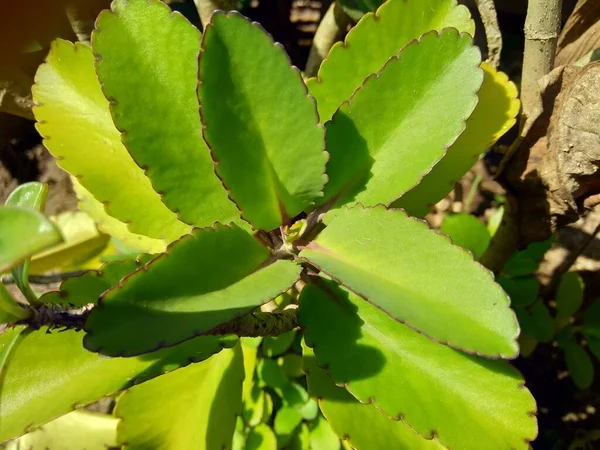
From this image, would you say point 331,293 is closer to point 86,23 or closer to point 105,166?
point 105,166

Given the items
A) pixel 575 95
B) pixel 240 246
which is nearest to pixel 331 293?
pixel 240 246

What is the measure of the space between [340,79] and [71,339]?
0.47m

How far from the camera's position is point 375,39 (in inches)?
28.6

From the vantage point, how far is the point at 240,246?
1.99 ft

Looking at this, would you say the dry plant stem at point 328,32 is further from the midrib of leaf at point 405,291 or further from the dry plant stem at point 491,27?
the midrib of leaf at point 405,291

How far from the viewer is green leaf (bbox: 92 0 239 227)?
0.60 metres

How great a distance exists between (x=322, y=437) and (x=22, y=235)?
30.1 inches

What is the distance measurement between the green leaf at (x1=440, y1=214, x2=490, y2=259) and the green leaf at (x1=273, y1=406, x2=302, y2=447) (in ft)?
1.33

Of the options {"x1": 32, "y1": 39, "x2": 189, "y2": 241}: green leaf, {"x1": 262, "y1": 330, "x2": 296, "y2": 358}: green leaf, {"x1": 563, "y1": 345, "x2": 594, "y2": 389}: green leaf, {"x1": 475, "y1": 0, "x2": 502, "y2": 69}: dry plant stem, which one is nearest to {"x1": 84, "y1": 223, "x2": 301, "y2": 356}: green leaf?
{"x1": 32, "y1": 39, "x2": 189, "y2": 241}: green leaf

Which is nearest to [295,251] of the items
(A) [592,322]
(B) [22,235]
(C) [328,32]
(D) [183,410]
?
(D) [183,410]

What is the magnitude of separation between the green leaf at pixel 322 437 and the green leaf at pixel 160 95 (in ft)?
1.60

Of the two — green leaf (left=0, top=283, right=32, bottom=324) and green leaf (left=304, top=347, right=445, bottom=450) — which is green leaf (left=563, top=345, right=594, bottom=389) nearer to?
green leaf (left=304, top=347, right=445, bottom=450)

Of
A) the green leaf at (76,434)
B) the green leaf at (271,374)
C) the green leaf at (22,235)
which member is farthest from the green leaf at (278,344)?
the green leaf at (22,235)

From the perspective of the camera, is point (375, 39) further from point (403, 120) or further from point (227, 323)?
point (227, 323)
